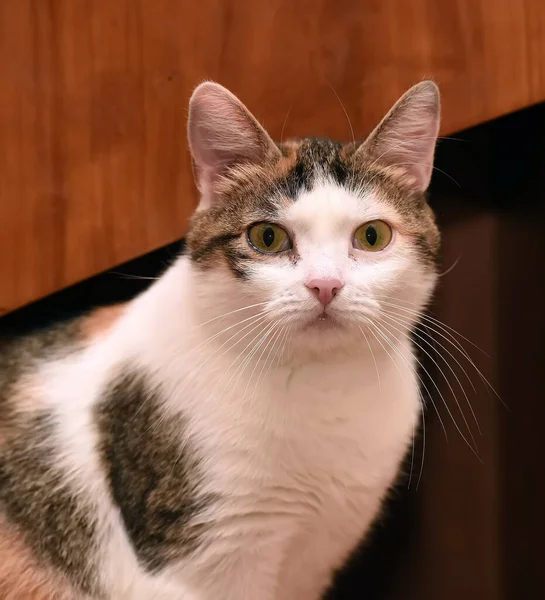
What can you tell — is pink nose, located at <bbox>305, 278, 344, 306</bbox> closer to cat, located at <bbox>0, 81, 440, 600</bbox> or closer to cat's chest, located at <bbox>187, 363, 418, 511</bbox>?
cat, located at <bbox>0, 81, 440, 600</bbox>

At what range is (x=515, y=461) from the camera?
1.53 meters

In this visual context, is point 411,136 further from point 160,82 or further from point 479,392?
point 479,392

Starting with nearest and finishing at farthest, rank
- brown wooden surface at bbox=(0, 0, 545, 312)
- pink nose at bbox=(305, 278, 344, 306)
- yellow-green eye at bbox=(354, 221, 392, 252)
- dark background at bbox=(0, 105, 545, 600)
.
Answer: pink nose at bbox=(305, 278, 344, 306) → yellow-green eye at bbox=(354, 221, 392, 252) → brown wooden surface at bbox=(0, 0, 545, 312) → dark background at bbox=(0, 105, 545, 600)

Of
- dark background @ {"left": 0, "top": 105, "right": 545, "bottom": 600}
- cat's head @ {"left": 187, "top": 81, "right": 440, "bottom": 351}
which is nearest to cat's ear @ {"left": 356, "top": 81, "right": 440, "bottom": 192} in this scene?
cat's head @ {"left": 187, "top": 81, "right": 440, "bottom": 351}

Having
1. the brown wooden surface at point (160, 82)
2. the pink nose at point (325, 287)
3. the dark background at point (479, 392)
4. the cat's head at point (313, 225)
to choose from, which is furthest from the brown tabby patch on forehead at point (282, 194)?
the dark background at point (479, 392)

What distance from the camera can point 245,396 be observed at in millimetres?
1067

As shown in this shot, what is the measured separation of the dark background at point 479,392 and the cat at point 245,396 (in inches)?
15.7

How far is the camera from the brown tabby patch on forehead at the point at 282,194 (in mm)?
1047

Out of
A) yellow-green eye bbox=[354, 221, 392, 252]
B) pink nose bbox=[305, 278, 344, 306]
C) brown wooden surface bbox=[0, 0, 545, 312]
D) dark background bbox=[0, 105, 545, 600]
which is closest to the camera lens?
pink nose bbox=[305, 278, 344, 306]

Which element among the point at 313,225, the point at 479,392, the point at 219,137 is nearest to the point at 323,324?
the point at 313,225

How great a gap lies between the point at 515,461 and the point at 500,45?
35.9 inches

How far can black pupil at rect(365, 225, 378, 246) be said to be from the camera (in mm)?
1038

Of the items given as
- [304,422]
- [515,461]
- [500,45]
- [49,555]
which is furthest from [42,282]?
[515,461]

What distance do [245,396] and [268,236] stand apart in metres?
0.26
